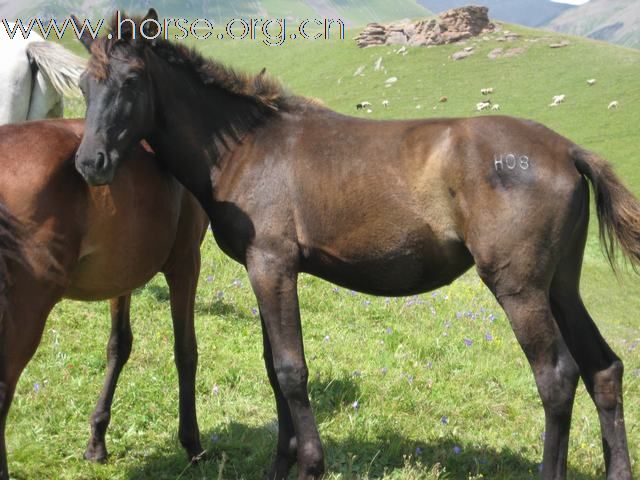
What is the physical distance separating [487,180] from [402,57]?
145ft

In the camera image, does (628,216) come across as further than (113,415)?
No

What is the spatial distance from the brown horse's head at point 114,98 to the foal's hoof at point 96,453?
2.03 metres

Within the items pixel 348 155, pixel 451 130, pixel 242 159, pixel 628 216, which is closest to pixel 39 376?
pixel 242 159

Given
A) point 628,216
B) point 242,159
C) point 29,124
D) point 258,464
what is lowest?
point 258,464

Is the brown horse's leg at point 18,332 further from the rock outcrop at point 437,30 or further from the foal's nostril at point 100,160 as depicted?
the rock outcrop at point 437,30

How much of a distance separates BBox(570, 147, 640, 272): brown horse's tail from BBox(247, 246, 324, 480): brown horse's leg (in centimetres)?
168

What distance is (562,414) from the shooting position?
3846 millimetres

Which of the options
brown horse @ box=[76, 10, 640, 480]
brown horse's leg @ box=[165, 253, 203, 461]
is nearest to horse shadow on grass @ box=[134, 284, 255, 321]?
brown horse's leg @ box=[165, 253, 203, 461]

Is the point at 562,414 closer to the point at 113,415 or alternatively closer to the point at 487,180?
the point at 487,180

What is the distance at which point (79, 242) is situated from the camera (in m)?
3.77

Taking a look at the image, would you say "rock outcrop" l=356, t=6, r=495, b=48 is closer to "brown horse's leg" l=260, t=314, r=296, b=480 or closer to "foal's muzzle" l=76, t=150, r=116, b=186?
"brown horse's leg" l=260, t=314, r=296, b=480

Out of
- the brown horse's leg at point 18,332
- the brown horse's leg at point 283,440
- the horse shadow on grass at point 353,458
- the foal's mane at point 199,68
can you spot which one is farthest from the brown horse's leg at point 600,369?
the brown horse's leg at point 18,332

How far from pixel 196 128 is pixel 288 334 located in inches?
52.2

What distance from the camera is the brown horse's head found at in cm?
357
